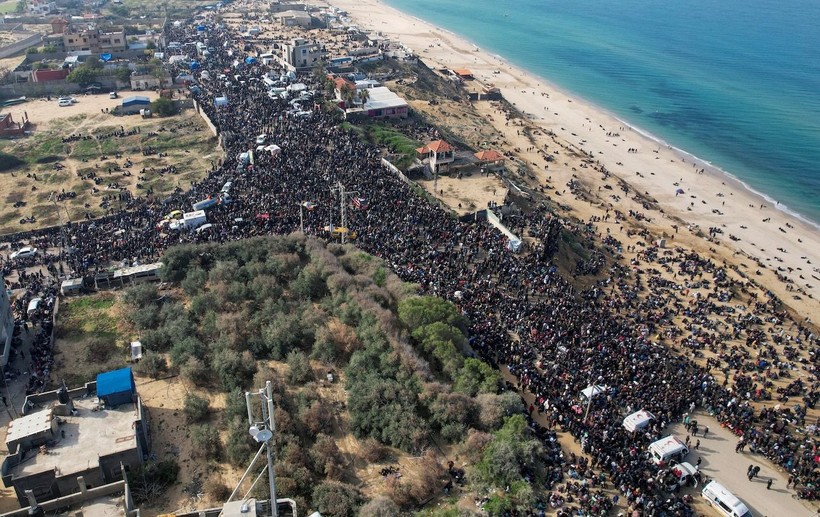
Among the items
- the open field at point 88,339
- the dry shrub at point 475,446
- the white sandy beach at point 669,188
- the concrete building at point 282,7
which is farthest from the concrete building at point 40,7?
the dry shrub at point 475,446

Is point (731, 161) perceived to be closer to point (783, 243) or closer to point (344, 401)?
point (783, 243)

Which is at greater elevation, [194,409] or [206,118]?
[206,118]

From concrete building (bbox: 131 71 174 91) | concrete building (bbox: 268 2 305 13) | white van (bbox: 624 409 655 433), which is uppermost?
concrete building (bbox: 268 2 305 13)

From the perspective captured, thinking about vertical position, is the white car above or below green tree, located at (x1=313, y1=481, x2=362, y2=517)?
below

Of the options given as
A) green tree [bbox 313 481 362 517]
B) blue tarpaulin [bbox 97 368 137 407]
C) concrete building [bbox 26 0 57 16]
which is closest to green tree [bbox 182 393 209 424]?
blue tarpaulin [bbox 97 368 137 407]

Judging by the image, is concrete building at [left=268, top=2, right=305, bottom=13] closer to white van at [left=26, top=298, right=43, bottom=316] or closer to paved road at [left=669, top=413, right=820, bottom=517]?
white van at [left=26, top=298, right=43, bottom=316]

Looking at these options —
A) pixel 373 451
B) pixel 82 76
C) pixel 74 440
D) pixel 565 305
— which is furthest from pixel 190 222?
pixel 82 76

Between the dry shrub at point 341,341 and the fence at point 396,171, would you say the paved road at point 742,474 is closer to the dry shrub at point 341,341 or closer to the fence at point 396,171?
the dry shrub at point 341,341

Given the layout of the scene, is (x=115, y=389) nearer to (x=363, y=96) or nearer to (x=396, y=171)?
(x=396, y=171)
